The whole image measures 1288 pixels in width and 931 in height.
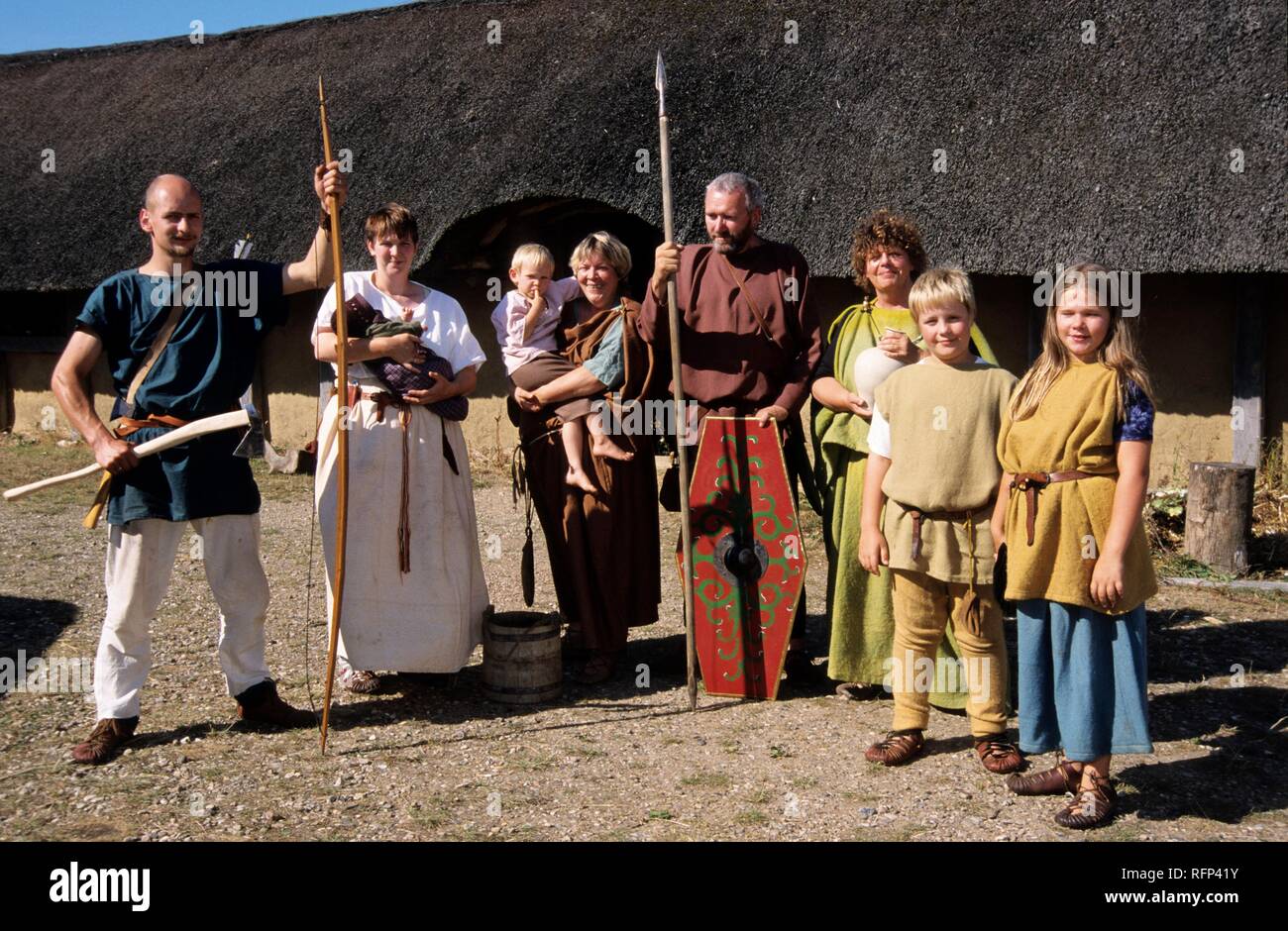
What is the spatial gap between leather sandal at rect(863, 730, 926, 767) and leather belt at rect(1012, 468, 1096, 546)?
33.5 inches

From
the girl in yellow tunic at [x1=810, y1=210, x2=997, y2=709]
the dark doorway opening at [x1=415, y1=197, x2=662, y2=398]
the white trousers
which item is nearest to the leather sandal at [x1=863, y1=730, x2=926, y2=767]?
the girl in yellow tunic at [x1=810, y1=210, x2=997, y2=709]

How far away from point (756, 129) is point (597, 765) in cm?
602

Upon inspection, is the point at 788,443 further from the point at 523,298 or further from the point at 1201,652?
the point at 1201,652

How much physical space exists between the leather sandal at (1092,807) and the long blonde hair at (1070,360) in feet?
3.35

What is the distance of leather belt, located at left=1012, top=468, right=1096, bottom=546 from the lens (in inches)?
134

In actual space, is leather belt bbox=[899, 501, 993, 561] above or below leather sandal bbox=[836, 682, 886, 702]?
above

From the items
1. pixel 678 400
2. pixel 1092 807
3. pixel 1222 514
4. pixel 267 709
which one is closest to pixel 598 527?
pixel 678 400

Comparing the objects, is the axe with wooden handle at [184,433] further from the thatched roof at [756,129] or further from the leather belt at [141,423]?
the thatched roof at [756,129]

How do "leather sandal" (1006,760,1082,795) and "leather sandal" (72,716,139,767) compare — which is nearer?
"leather sandal" (1006,760,1082,795)

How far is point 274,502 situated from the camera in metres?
8.93

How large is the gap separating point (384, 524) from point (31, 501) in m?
5.77

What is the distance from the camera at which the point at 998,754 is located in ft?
12.5

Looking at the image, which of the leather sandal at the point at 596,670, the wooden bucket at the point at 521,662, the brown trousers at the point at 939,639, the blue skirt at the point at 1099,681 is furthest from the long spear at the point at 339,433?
the blue skirt at the point at 1099,681

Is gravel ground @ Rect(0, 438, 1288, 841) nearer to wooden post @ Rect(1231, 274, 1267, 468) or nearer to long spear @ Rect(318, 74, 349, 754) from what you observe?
long spear @ Rect(318, 74, 349, 754)
